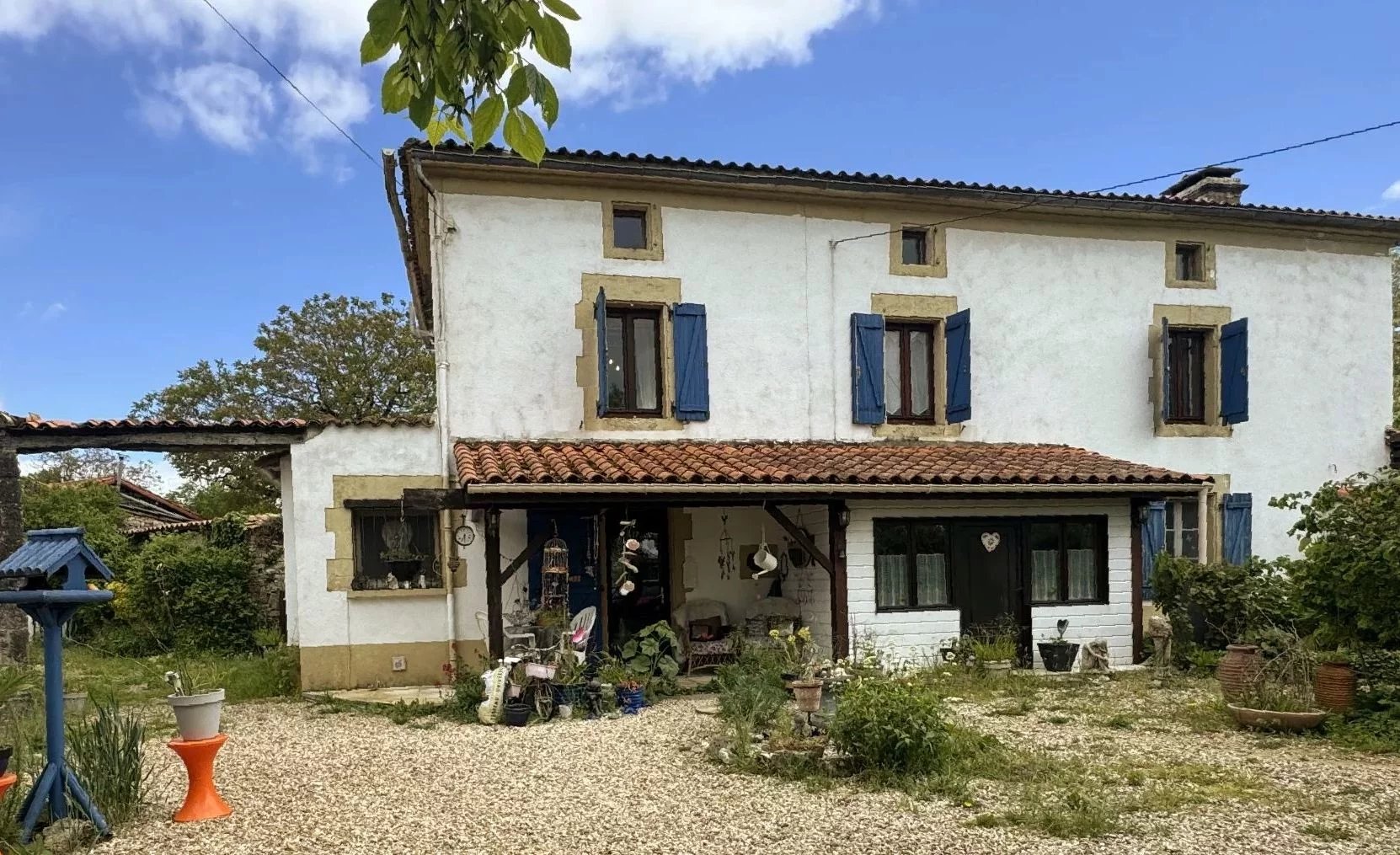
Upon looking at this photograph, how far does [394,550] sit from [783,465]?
176 inches

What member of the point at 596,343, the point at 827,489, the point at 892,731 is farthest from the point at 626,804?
the point at 596,343

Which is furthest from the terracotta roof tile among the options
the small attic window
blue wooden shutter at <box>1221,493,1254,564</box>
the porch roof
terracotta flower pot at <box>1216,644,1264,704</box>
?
the small attic window

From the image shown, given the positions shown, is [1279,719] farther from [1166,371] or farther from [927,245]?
[927,245]

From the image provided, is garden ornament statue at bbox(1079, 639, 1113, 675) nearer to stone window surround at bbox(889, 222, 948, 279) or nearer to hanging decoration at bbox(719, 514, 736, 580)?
hanging decoration at bbox(719, 514, 736, 580)

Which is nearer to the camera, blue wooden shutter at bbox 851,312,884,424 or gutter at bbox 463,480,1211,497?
gutter at bbox 463,480,1211,497

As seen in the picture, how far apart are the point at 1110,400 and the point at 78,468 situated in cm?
3433

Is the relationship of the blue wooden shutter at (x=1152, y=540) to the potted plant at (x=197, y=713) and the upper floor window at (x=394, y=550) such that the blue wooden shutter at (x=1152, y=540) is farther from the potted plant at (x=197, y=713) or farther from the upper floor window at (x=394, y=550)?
the potted plant at (x=197, y=713)

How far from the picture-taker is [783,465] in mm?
10445

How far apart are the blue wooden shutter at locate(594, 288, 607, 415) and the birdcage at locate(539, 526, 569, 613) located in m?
1.65

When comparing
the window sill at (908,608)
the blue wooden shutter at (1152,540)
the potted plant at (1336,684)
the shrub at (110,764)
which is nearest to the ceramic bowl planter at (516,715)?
the shrub at (110,764)

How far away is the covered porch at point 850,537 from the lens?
10.2m

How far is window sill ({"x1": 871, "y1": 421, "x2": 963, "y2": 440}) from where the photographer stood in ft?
40.2

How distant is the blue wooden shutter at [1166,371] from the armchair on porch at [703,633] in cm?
669

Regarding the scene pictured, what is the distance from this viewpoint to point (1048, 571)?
1135 centimetres
